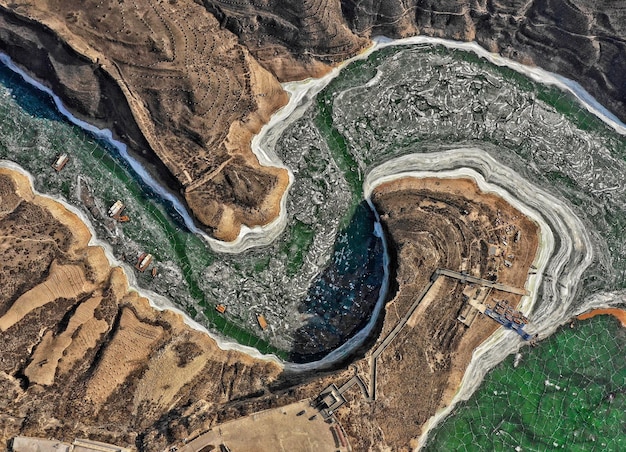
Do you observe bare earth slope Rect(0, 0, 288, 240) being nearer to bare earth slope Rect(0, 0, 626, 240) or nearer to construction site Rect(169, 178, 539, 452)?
bare earth slope Rect(0, 0, 626, 240)

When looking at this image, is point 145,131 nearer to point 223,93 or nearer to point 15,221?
point 223,93

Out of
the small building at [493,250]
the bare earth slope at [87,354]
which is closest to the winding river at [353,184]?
the bare earth slope at [87,354]

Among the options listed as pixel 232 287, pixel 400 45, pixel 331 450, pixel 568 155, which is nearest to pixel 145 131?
pixel 232 287

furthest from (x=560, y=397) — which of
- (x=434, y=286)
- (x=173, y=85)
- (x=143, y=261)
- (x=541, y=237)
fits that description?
(x=173, y=85)

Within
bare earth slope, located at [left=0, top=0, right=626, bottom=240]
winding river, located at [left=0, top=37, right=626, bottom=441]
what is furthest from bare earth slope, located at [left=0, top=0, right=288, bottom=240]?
winding river, located at [left=0, top=37, right=626, bottom=441]

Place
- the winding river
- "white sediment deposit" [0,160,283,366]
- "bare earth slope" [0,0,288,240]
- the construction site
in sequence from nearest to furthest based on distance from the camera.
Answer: "bare earth slope" [0,0,288,240] → the construction site → "white sediment deposit" [0,160,283,366] → the winding river

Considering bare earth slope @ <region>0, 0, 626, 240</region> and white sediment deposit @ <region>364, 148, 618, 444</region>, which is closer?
bare earth slope @ <region>0, 0, 626, 240</region>
